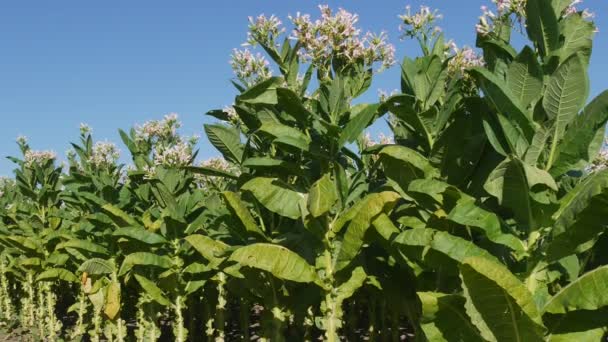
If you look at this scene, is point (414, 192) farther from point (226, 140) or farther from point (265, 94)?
point (226, 140)

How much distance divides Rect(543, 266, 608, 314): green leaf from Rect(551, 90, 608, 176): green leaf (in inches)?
26.0

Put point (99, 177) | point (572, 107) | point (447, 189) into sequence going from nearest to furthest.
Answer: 1. point (572, 107)
2. point (447, 189)
3. point (99, 177)

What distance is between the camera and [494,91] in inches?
129

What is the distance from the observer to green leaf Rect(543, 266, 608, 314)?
298 centimetres

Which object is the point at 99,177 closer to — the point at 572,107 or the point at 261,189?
the point at 261,189

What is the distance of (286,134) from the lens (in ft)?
14.0

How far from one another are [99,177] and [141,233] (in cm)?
282

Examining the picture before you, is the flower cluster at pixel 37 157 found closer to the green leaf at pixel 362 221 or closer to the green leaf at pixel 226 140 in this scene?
the green leaf at pixel 226 140

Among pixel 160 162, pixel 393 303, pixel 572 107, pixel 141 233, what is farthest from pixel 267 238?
pixel 572 107

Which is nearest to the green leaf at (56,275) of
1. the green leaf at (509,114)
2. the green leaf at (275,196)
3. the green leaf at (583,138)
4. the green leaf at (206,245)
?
the green leaf at (206,245)

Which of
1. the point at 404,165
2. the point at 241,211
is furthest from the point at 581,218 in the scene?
the point at 241,211

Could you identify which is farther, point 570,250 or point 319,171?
point 319,171

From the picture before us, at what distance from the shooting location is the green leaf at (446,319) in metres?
3.53

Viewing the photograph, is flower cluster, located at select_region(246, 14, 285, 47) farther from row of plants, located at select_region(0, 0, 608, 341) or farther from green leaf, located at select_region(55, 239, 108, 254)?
green leaf, located at select_region(55, 239, 108, 254)
